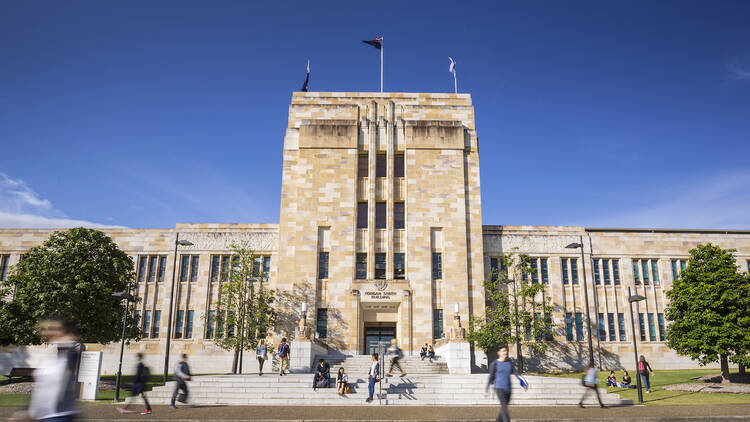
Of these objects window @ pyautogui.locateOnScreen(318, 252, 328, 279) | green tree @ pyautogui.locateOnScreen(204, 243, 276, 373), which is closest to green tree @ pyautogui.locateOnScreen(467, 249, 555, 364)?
window @ pyautogui.locateOnScreen(318, 252, 328, 279)

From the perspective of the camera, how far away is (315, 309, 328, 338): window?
35.4 m

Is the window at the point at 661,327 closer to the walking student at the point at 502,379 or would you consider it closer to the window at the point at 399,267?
the window at the point at 399,267

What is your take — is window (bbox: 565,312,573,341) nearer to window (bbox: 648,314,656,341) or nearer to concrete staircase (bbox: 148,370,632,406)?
window (bbox: 648,314,656,341)

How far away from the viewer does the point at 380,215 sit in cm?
3834

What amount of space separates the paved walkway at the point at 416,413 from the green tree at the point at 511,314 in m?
13.9

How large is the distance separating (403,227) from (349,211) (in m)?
4.11

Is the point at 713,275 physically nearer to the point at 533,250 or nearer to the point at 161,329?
the point at 533,250

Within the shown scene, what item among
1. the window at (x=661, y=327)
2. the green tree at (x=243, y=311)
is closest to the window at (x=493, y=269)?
the window at (x=661, y=327)

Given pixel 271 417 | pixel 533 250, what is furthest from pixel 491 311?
pixel 271 417

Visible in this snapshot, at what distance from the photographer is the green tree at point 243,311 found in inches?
1325

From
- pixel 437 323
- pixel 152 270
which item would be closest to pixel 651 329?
pixel 437 323

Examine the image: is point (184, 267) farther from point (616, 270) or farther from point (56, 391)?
point (56, 391)

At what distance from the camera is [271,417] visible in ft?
51.5

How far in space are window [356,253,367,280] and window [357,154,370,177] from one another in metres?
6.31
